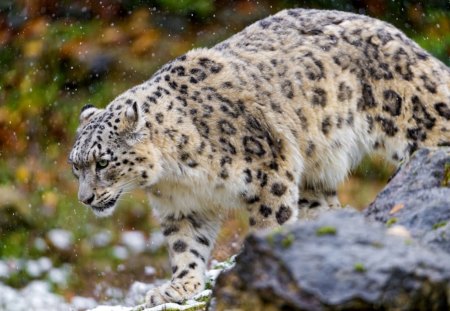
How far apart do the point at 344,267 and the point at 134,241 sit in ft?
29.3

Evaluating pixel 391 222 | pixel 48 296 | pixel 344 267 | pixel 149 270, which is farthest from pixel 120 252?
pixel 344 267

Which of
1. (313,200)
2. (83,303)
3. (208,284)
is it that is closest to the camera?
(208,284)

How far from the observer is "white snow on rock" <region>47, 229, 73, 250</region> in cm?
1252

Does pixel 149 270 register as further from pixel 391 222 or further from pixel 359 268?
pixel 359 268

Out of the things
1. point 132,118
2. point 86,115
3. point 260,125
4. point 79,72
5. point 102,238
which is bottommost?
point 102,238

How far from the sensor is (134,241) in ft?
41.4

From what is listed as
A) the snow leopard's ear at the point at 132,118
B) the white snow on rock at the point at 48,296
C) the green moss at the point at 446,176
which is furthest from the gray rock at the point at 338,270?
the white snow on rock at the point at 48,296

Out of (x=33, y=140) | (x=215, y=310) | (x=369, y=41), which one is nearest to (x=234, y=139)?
(x=369, y=41)

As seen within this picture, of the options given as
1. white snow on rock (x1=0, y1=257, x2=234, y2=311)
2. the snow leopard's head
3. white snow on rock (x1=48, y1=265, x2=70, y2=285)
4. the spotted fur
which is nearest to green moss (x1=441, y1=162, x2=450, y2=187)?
the spotted fur

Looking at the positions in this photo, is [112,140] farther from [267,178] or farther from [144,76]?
[144,76]

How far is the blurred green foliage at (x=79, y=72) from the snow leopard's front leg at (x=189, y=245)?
4.37 metres

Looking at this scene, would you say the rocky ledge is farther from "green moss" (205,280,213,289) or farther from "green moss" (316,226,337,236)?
"green moss" (205,280,213,289)

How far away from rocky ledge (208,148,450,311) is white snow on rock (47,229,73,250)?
8311 mm

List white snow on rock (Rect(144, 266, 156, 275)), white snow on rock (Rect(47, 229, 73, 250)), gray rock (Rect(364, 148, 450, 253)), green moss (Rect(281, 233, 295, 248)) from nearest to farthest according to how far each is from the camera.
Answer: green moss (Rect(281, 233, 295, 248)) < gray rock (Rect(364, 148, 450, 253)) < white snow on rock (Rect(144, 266, 156, 275)) < white snow on rock (Rect(47, 229, 73, 250))
